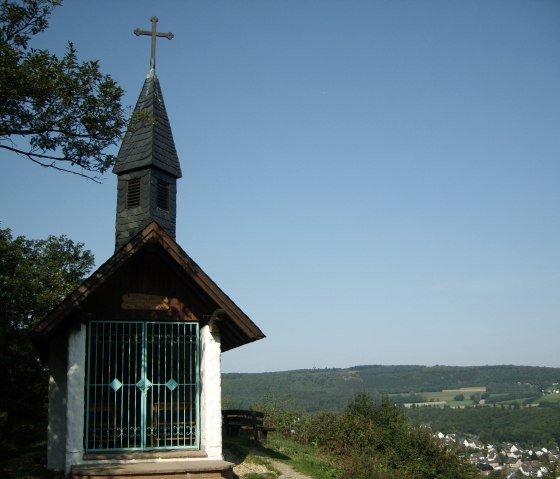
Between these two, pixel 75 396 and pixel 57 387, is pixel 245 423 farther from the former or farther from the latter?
pixel 75 396

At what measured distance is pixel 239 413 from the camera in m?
20.2

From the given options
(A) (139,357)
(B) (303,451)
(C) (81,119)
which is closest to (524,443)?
(B) (303,451)

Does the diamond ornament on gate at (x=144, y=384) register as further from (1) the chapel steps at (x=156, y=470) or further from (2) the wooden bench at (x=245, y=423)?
(2) the wooden bench at (x=245, y=423)

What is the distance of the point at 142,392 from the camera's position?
1253 centimetres

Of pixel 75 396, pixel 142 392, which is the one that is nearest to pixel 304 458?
pixel 142 392

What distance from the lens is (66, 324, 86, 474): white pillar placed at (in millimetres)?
11750

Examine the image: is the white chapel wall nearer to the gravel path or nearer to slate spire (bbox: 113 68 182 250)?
slate spire (bbox: 113 68 182 250)

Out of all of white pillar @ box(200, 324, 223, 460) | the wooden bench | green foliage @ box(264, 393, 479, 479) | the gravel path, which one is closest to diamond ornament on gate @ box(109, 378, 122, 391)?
white pillar @ box(200, 324, 223, 460)

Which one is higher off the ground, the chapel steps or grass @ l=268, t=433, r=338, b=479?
the chapel steps

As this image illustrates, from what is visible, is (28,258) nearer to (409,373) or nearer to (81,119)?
(81,119)

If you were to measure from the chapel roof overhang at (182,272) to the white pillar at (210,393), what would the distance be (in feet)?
1.31

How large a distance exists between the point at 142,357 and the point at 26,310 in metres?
13.6

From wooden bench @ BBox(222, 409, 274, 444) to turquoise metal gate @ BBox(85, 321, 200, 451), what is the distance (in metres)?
5.93

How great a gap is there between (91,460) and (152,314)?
9.50 ft
